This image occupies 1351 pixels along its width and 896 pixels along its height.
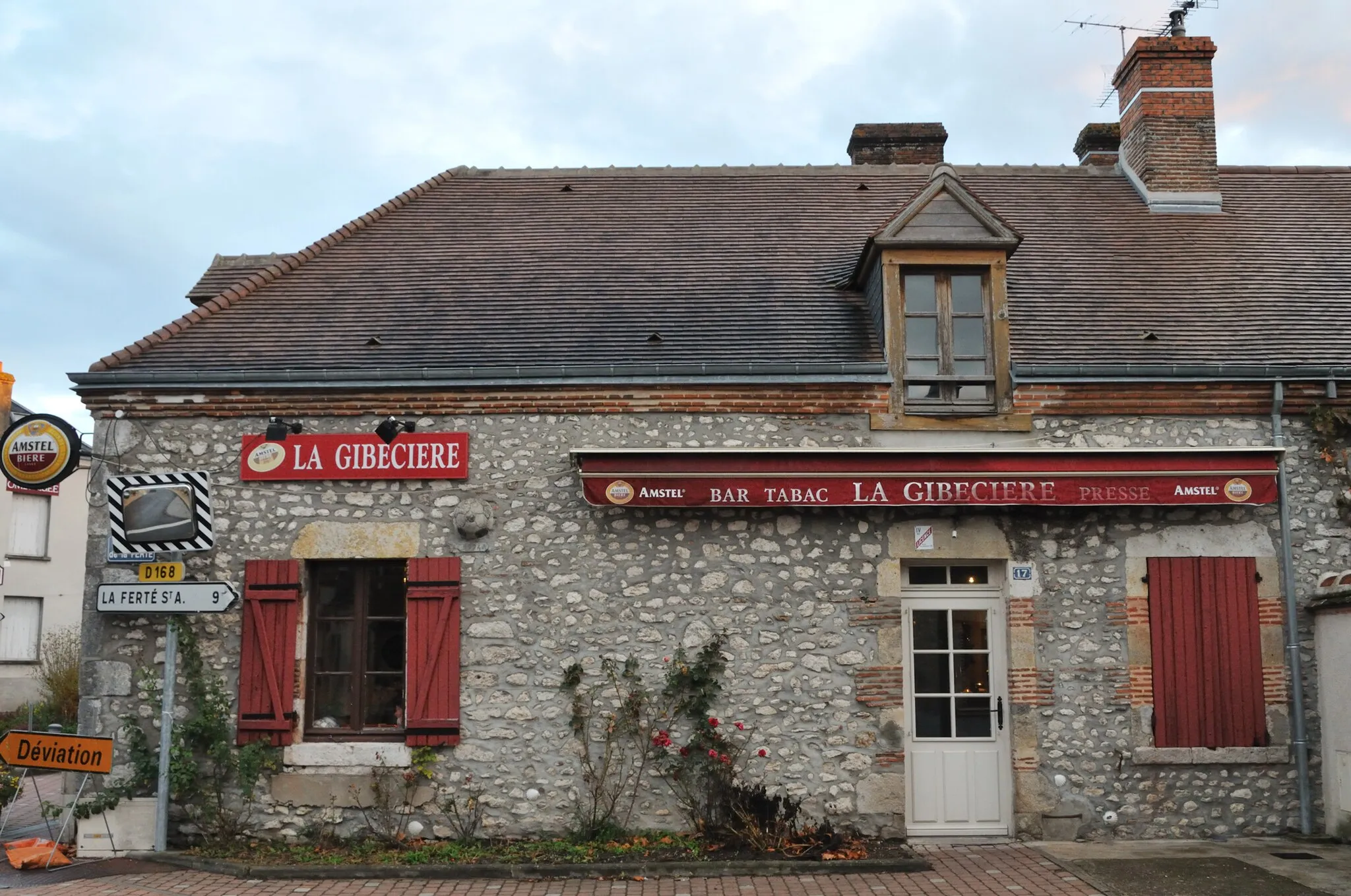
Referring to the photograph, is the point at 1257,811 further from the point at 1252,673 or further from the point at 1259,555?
the point at 1259,555

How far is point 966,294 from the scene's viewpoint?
9203 mm

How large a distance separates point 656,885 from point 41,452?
18.1 ft

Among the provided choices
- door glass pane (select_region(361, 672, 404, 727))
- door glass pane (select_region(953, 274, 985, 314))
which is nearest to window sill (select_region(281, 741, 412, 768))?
door glass pane (select_region(361, 672, 404, 727))

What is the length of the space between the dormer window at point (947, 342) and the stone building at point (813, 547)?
0.03 metres

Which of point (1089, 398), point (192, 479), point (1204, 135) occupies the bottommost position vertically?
point (192, 479)

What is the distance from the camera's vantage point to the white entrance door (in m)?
8.46

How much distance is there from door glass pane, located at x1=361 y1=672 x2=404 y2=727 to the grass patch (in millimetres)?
917

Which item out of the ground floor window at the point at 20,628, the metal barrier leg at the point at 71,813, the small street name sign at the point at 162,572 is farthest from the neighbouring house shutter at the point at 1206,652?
the ground floor window at the point at 20,628

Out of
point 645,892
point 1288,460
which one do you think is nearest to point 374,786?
point 645,892

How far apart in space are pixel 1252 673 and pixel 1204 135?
647 cm

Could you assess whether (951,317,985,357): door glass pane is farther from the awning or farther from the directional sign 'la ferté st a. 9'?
the directional sign 'la ferté st a. 9'

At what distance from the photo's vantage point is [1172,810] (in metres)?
8.30

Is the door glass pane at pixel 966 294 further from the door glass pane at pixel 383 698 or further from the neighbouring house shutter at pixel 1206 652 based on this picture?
the door glass pane at pixel 383 698

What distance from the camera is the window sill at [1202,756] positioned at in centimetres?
828
